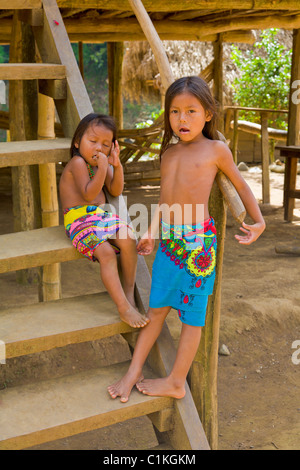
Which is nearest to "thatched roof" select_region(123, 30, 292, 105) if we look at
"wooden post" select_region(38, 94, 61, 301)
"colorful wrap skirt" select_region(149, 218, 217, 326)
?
"wooden post" select_region(38, 94, 61, 301)

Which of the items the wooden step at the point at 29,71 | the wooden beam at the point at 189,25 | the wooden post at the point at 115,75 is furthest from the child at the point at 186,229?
the wooden post at the point at 115,75

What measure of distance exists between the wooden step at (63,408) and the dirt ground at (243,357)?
1131mm

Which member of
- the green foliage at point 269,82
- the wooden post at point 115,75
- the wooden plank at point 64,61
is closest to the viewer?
the wooden plank at point 64,61

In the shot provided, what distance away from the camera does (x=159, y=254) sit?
81.9 inches

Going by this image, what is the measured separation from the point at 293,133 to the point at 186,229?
5.35 metres

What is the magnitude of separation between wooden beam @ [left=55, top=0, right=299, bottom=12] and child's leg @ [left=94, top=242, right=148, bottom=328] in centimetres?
274

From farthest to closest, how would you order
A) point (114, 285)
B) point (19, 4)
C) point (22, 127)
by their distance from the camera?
1. point (22, 127)
2. point (19, 4)
3. point (114, 285)

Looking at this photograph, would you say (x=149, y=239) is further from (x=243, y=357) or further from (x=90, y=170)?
(x=243, y=357)

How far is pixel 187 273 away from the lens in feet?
6.60

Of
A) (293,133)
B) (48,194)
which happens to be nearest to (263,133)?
(293,133)

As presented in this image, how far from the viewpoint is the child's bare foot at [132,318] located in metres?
1.98

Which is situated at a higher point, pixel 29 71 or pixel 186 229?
pixel 29 71

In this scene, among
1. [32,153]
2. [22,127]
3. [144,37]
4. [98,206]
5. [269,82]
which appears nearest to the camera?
[32,153]

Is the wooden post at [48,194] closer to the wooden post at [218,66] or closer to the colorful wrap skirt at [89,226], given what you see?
the colorful wrap skirt at [89,226]
